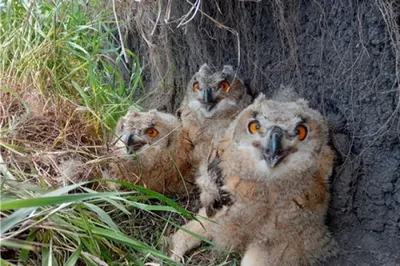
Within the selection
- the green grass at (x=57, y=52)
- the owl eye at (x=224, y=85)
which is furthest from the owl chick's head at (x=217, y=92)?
the green grass at (x=57, y=52)

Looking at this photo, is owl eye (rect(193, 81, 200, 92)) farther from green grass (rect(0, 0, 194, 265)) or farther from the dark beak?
the dark beak

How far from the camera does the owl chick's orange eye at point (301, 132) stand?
2.31 metres

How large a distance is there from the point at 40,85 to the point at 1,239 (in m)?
1.44

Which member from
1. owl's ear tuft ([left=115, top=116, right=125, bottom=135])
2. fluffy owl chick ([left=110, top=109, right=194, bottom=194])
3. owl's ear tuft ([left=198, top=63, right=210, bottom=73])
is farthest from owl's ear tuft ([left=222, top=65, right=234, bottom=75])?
owl's ear tuft ([left=115, top=116, right=125, bottom=135])

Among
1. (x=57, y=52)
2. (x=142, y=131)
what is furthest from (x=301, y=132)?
(x=57, y=52)

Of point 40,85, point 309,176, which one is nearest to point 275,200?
point 309,176

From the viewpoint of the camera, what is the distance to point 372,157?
2.29 metres

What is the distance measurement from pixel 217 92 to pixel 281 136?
0.95 m

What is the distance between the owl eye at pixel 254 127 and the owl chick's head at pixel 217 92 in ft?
2.11

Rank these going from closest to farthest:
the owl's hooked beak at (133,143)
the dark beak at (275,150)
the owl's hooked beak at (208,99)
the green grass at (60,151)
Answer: the green grass at (60,151) < the dark beak at (275,150) < the owl's hooked beak at (133,143) < the owl's hooked beak at (208,99)

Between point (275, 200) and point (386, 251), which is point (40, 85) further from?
point (386, 251)

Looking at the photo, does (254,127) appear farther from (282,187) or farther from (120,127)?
(120,127)

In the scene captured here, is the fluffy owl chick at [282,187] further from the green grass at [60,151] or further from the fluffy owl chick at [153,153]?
the fluffy owl chick at [153,153]

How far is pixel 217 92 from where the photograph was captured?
3135 millimetres
